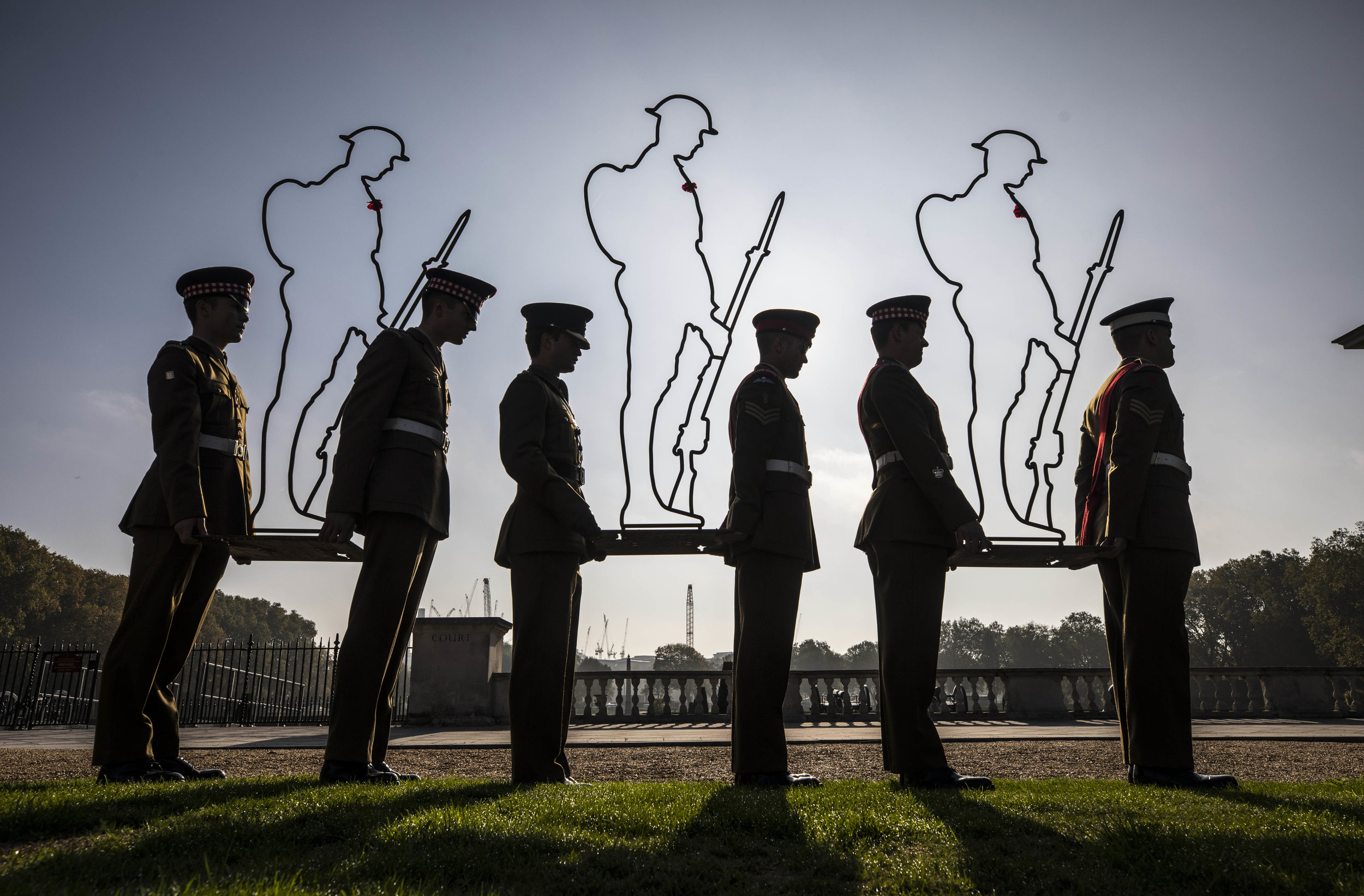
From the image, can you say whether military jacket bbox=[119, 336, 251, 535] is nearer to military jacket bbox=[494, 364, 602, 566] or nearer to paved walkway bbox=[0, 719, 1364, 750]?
military jacket bbox=[494, 364, 602, 566]

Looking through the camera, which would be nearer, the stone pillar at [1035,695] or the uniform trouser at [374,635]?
the uniform trouser at [374,635]

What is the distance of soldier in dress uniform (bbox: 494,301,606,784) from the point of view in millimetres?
4320

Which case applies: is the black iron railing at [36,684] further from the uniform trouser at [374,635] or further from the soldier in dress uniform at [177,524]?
the uniform trouser at [374,635]

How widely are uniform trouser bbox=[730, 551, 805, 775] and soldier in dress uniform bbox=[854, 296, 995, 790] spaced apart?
514mm

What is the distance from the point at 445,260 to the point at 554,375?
1.49 m

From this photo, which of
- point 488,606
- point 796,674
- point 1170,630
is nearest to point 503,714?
point 796,674

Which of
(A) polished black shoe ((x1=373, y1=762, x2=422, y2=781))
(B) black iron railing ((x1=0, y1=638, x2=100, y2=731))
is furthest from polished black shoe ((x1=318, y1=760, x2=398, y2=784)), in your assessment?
(B) black iron railing ((x1=0, y1=638, x2=100, y2=731))

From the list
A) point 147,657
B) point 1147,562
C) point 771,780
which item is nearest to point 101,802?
point 147,657

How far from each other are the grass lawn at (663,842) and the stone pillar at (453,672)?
8880 millimetres

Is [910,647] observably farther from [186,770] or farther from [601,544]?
[186,770]

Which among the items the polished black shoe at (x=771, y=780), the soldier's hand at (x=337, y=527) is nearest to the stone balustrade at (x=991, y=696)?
the polished black shoe at (x=771, y=780)

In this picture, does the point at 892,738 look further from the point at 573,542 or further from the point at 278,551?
the point at 278,551

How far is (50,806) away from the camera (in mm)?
2955

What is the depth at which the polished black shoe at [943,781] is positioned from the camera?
13.1 ft
